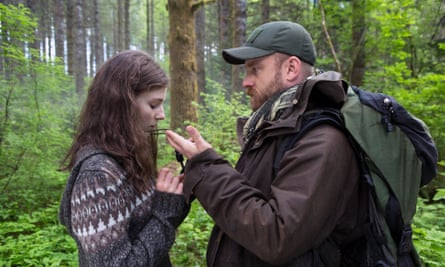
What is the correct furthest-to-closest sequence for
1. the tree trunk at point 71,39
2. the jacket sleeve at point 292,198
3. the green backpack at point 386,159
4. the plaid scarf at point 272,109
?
the tree trunk at point 71,39 → the plaid scarf at point 272,109 → the green backpack at point 386,159 → the jacket sleeve at point 292,198

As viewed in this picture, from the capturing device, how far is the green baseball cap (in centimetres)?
187

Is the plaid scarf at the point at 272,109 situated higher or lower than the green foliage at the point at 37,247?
higher

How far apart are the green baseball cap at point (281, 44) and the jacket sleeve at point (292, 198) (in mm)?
625

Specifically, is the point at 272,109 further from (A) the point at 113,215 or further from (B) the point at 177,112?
(B) the point at 177,112

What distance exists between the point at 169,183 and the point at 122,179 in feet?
0.89

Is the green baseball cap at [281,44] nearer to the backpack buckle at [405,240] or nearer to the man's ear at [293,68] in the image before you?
the man's ear at [293,68]

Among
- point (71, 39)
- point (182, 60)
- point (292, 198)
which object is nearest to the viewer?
point (292, 198)

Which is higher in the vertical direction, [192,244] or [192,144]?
[192,144]

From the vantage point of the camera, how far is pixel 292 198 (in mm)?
1328

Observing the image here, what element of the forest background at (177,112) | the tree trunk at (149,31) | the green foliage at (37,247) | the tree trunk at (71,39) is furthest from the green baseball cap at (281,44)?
the tree trunk at (149,31)

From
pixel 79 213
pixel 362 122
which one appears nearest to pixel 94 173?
pixel 79 213

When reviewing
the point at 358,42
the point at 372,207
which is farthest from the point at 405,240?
the point at 358,42

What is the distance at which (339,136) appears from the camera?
144 cm

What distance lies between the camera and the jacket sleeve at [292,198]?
1.31 meters
